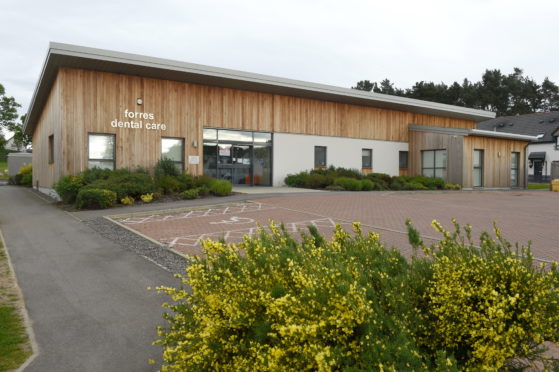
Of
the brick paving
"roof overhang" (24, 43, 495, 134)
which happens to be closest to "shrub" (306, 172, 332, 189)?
"roof overhang" (24, 43, 495, 134)

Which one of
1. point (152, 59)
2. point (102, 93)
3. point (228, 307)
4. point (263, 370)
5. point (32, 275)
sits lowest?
point (32, 275)

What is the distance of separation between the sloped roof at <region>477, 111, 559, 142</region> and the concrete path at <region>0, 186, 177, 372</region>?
5397 cm

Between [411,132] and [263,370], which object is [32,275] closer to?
[263,370]

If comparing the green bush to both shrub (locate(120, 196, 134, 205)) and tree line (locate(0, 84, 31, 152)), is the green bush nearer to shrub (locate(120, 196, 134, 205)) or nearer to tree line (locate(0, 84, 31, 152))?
shrub (locate(120, 196, 134, 205))

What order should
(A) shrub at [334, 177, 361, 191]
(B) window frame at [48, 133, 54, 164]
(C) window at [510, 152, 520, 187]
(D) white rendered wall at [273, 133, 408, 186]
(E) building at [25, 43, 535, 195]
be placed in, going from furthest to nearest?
(C) window at [510, 152, 520, 187] → (D) white rendered wall at [273, 133, 408, 186] → (A) shrub at [334, 177, 361, 191] → (B) window frame at [48, 133, 54, 164] → (E) building at [25, 43, 535, 195]

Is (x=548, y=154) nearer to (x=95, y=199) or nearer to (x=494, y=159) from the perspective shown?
(x=494, y=159)

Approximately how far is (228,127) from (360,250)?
59.3ft

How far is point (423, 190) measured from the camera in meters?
23.0

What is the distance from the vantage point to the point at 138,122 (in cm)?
1816

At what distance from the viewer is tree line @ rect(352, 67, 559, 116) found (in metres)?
70.8

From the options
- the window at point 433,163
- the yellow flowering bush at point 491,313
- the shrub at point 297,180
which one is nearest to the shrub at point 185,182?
the shrub at point 297,180

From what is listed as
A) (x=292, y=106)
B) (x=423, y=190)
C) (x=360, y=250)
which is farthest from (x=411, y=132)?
(x=360, y=250)

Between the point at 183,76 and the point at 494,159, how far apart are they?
20.0m

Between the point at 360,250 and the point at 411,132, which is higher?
the point at 411,132
